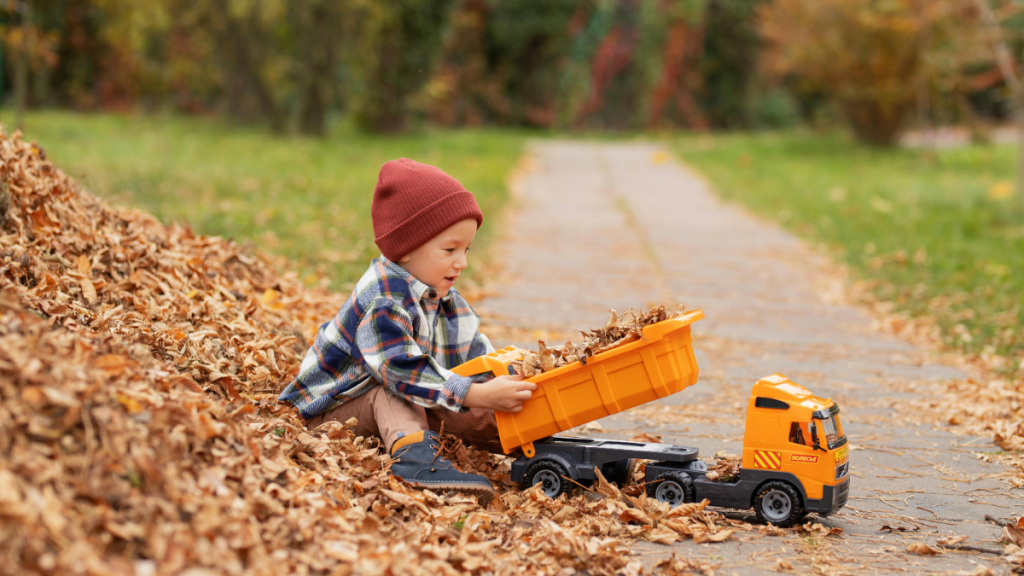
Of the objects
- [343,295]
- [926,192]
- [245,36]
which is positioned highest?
[245,36]

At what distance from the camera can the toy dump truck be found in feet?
10.8

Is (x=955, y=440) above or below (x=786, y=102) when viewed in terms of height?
below

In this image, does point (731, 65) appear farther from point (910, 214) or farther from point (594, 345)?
point (594, 345)

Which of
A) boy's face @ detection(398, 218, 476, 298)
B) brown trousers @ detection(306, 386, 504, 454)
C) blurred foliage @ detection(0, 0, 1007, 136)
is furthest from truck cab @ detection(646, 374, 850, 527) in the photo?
blurred foliage @ detection(0, 0, 1007, 136)

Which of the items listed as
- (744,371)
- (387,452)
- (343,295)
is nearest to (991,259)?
(744,371)

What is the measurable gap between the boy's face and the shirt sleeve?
193mm

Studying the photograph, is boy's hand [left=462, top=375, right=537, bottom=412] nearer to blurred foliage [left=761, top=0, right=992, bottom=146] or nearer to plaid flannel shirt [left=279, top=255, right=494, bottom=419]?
plaid flannel shirt [left=279, top=255, right=494, bottom=419]

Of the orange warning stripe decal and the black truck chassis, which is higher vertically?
the orange warning stripe decal

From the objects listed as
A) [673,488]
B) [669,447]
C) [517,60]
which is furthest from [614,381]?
[517,60]

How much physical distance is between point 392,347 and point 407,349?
0.06 m

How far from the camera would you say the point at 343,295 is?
6.41 meters

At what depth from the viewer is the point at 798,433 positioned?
3318 millimetres

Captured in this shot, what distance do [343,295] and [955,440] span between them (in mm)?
3729

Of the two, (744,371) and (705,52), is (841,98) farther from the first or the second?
(744,371)
